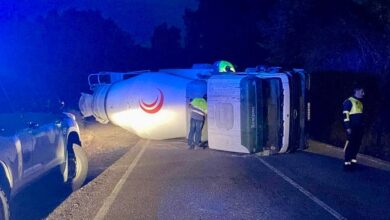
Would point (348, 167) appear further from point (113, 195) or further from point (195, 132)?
point (195, 132)

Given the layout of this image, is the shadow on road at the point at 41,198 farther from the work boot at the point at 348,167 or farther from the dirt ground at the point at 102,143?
the work boot at the point at 348,167

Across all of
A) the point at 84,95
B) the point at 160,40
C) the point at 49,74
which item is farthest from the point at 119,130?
the point at 160,40

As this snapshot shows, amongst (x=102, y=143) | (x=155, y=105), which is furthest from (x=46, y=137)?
(x=102, y=143)

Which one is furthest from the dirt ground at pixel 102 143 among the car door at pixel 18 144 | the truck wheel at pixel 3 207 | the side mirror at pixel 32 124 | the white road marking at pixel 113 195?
the truck wheel at pixel 3 207

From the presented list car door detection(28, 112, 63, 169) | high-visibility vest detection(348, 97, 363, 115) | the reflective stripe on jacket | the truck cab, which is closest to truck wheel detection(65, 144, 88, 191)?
car door detection(28, 112, 63, 169)

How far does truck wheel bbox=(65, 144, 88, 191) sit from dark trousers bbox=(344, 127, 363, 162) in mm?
4871

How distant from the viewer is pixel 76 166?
933 centimetres

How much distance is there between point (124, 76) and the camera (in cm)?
1728

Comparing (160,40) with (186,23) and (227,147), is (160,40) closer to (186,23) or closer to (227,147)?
(186,23)

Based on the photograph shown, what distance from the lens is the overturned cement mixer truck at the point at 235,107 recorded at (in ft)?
39.4

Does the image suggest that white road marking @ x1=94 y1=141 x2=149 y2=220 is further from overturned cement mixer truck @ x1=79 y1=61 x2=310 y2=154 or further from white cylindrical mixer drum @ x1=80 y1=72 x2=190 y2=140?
white cylindrical mixer drum @ x1=80 y1=72 x2=190 y2=140

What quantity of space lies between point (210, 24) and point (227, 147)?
2516cm

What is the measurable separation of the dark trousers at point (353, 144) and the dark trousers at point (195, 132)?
4.42 m

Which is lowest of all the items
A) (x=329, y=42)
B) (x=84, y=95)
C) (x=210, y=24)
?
(x=84, y=95)
